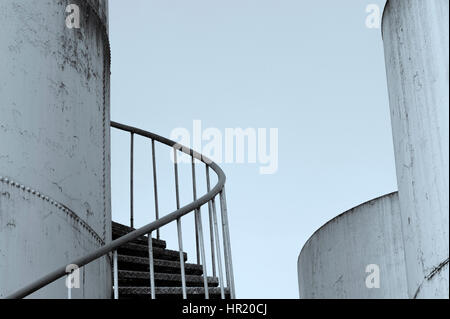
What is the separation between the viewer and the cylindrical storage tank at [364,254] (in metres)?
10.9

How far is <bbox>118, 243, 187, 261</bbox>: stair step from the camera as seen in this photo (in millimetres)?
9180

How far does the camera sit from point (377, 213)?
11.3 meters

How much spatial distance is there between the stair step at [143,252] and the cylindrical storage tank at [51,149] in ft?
1.39

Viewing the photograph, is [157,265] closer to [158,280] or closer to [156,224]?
[158,280]

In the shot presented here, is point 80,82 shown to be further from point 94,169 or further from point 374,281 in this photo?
point 374,281

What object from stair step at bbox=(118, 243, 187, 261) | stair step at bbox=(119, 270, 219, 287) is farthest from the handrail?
stair step at bbox=(118, 243, 187, 261)

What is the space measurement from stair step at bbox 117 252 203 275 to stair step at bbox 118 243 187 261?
173mm

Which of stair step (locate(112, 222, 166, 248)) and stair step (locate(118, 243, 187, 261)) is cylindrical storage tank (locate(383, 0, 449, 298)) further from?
stair step (locate(112, 222, 166, 248))

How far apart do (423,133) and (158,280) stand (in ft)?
11.3

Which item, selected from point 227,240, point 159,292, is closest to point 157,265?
point 227,240

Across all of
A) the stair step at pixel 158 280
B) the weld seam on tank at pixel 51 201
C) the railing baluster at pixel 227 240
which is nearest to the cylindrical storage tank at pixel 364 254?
the stair step at pixel 158 280

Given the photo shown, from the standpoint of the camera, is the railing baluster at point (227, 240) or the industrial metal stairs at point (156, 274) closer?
the industrial metal stairs at point (156, 274)

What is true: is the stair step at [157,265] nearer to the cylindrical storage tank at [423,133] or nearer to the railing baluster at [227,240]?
the railing baluster at [227,240]
